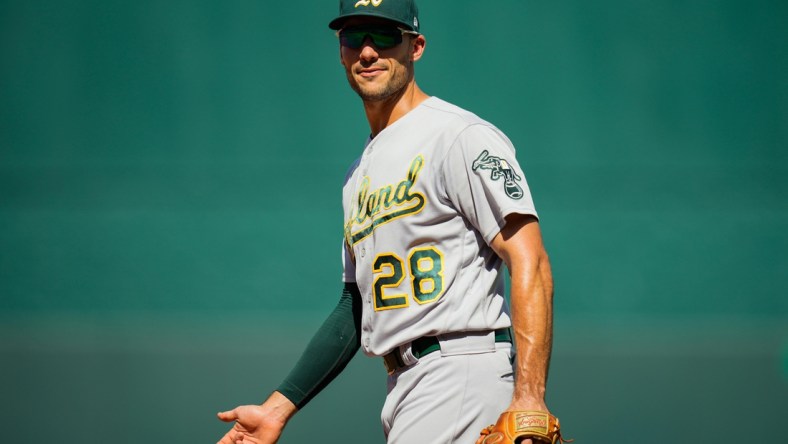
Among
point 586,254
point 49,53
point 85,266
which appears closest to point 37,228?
point 85,266

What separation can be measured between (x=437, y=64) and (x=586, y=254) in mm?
1940

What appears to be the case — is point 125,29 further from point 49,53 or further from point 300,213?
point 300,213

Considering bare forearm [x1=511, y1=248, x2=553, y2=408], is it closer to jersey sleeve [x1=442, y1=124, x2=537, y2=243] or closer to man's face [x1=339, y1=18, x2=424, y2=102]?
jersey sleeve [x1=442, y1=124, x2=537, y2=243]

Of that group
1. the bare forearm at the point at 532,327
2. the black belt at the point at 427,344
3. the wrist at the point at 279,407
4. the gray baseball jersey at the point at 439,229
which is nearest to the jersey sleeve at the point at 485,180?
the gray baseball jersey at the point at 439,229

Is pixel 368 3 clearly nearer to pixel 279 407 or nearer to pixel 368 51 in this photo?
pixel 368 51

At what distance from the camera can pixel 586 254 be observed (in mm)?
7141

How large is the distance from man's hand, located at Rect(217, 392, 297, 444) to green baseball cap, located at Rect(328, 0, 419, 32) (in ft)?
3.53

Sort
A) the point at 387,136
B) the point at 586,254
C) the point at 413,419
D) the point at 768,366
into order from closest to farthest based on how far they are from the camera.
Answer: the point at 413,419 < the point at 387,136 < the point at 768,366 < the point at 586,254

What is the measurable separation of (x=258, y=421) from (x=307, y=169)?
4.97m

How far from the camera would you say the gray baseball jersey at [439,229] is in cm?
213

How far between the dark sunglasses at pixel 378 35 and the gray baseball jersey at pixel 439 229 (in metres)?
0.25

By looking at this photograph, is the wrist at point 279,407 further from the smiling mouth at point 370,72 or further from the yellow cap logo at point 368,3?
the yellow cap logo at point 368,3


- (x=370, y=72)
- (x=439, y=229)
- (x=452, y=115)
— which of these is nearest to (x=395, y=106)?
(x=370, y=72)

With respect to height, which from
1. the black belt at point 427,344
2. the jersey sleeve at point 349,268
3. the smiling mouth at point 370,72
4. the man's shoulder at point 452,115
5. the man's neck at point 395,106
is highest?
the smiling mouth at point 370,72
